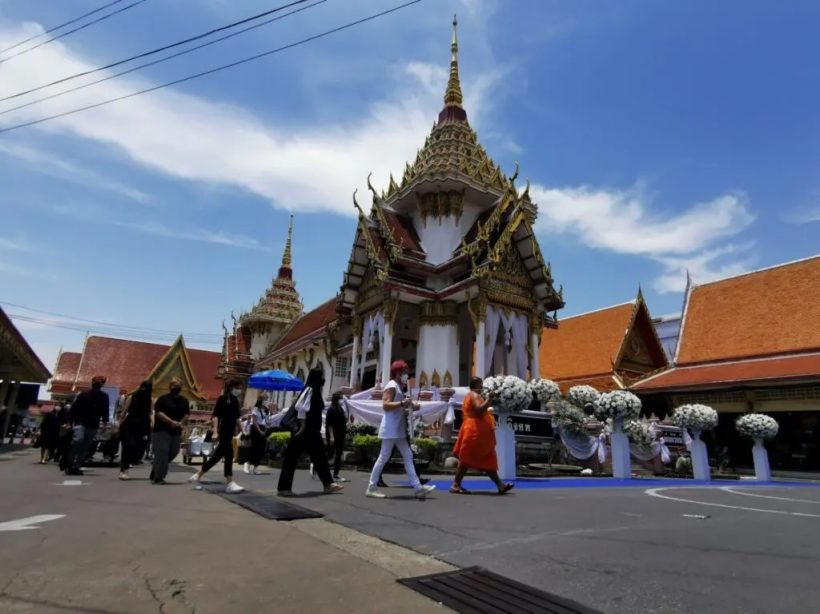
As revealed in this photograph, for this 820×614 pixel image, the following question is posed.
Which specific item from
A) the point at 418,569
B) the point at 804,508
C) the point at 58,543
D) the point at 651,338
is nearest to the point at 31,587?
the point at 58,543

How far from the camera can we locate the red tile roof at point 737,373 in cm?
1581

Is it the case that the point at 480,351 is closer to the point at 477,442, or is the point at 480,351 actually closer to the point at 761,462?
the point at 761,462

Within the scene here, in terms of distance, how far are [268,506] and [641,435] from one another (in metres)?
11.3

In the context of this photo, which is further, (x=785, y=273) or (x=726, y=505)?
(x=785, y=273)

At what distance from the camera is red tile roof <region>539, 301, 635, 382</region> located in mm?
21797

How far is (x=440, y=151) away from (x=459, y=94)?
13.8ft

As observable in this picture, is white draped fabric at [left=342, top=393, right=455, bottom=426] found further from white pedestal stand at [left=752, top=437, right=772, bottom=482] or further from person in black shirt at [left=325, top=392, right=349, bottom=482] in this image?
white pedestal stand at [left=752, top=437, right=772, bottom=482]

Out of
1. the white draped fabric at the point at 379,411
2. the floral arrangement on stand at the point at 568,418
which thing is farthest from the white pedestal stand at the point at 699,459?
the white draped fabric at the point at 379,411

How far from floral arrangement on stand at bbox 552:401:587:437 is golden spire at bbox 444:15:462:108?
1409cm

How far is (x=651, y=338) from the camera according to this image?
23.2 m

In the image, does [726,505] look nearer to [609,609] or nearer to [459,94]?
[609,609]

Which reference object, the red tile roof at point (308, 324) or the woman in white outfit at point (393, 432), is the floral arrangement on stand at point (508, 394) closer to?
the woman in white outfit at point (393, 432)

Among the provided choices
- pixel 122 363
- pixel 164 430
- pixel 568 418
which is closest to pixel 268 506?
pixel 164 430

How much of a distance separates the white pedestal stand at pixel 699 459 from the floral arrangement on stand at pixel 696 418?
1.07 feet
